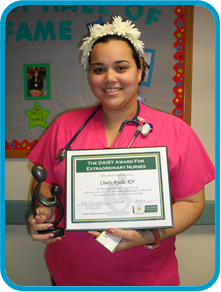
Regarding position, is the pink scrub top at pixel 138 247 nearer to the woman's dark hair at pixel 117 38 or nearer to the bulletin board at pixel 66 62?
the woman's dark hair at pixel 117 38

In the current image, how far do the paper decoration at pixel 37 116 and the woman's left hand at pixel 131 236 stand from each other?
1.11 m

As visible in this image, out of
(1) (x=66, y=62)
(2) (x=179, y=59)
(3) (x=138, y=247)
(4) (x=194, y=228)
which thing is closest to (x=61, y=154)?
(3) (x=138, y=247)

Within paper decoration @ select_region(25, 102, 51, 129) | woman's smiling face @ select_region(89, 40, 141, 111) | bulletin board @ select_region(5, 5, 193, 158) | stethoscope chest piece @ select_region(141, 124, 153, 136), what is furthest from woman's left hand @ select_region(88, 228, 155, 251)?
paper decoration @ select_region(25, 102, 51, 129)

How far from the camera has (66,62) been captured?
1.54 meters

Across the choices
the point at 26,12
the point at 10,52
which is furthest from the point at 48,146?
the point at 26,12

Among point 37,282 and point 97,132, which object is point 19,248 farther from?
point 97,132

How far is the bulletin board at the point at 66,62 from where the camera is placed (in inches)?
57.2

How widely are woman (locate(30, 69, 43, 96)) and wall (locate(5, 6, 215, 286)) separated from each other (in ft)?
1.79

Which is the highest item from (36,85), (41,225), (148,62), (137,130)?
(148,62)

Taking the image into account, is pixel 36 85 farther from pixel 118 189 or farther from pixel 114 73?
pixel 118 189

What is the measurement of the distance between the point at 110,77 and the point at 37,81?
920 mm

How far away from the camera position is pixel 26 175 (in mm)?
1667

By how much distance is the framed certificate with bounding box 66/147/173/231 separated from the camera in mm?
705

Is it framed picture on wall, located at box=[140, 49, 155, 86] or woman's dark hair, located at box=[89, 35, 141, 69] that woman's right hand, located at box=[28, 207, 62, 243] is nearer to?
woman's dark hair, located at box=[89, 35, 141, 69]
